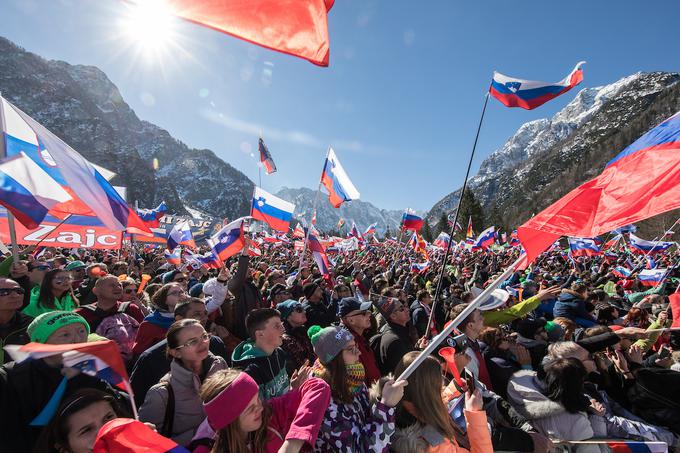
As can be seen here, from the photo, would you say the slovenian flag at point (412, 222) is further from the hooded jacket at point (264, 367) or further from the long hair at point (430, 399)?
the long hair at point (430, 399)

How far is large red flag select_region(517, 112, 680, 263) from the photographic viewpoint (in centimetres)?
234

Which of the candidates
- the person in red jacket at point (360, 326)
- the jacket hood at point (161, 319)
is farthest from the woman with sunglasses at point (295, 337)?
the jacket hood at point (161, 319)

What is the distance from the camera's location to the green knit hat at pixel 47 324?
225 cm

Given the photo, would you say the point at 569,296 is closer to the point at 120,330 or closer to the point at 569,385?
the point at 569,385

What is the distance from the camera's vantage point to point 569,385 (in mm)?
2586

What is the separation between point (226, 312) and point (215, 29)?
3.74 meters

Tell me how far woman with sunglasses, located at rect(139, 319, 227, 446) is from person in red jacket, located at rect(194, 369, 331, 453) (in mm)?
438

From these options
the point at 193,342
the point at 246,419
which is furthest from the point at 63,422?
the point at 246,419

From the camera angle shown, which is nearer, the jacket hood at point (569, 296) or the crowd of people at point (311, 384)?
the crowd of people at point (311, 384)

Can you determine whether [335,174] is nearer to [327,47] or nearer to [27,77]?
[327,47]

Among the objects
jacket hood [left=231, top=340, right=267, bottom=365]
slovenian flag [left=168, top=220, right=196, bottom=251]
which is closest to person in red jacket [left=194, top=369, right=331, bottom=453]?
jacket hood [left=231, top=340, right=267, bottom=365]

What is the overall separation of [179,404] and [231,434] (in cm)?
81

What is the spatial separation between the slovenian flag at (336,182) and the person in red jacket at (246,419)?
22.2ft

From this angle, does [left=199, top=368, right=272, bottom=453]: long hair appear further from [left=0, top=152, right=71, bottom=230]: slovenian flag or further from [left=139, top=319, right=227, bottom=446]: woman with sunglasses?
[left=0, top=152, right=71, bottom=230]: slovenian flag
